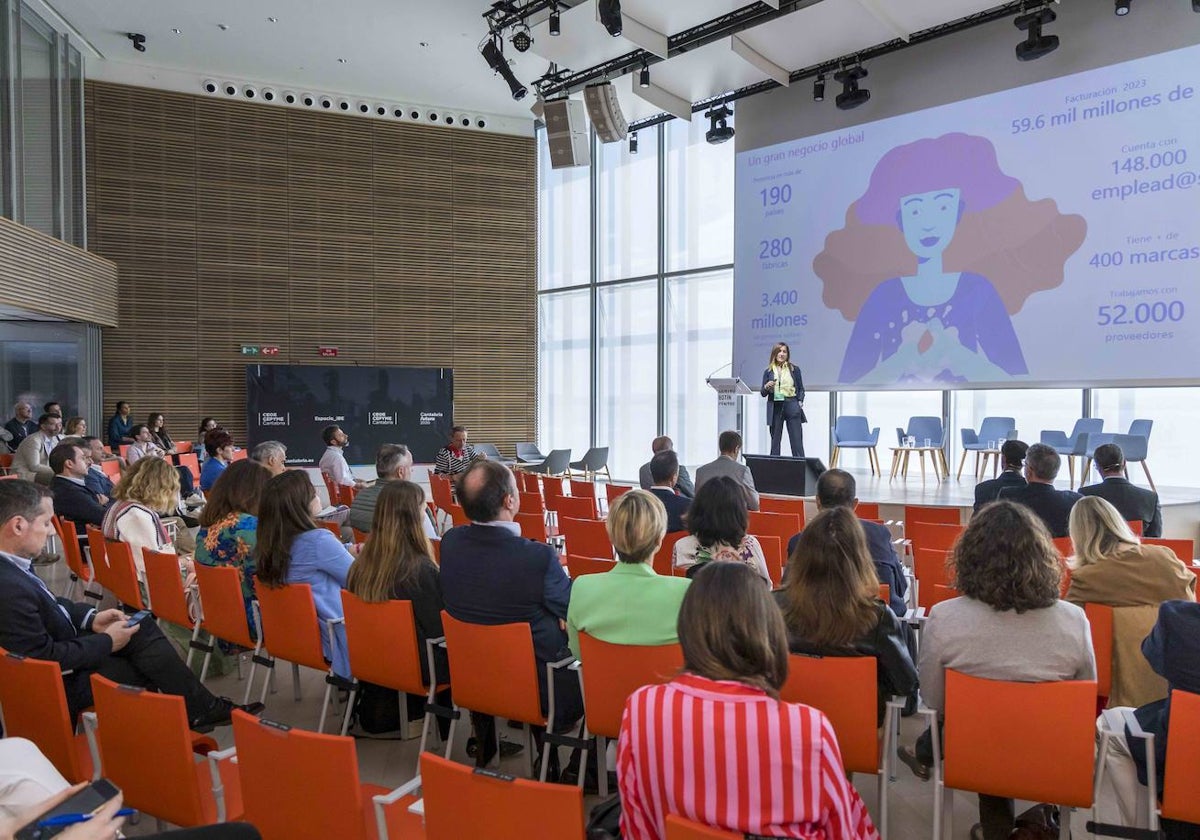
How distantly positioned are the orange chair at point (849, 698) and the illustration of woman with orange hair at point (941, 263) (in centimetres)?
709

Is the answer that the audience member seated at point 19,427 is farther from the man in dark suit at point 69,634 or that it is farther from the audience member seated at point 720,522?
the audience member seated at point 720,522

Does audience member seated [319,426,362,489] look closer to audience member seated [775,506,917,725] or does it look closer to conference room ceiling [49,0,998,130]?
conference room ceiling [49,0,998,130]

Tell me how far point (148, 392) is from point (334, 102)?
584 centimetres

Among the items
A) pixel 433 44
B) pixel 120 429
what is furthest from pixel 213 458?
pixel 433 44

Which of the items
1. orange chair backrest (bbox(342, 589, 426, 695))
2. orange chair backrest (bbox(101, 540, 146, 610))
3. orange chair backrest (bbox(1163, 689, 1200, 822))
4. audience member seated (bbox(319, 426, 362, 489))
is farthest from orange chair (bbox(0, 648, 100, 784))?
audience member seated (bbox(319, 426, 362, 489))

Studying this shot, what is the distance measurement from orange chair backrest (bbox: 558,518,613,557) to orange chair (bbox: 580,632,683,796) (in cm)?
248

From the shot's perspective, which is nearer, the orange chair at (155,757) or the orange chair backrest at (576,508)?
the orange chair at (155,757)

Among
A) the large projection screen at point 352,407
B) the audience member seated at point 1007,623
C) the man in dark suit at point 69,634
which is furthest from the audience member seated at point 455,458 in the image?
the audience member seated at point 1007,623

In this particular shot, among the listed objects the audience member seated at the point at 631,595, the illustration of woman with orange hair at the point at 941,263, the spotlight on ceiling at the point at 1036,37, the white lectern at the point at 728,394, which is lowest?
the audience member seated at the point at 631,595

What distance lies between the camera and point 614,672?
2699 mm

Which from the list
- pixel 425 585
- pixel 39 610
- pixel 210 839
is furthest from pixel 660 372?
pixel 210 839

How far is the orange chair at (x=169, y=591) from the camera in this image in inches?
160

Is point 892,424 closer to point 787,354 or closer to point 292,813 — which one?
point 787,354

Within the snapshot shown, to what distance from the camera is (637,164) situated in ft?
45.3
